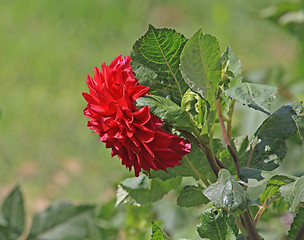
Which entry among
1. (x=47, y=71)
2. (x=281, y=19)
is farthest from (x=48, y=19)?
(x=281, y=19)

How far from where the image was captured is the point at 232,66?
0.79 meters

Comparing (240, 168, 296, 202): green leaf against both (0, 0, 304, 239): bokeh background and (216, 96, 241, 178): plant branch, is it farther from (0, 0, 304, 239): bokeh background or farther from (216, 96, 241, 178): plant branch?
(0, 0, 304, 239): bokeh background

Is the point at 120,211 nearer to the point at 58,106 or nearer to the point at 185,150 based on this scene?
the point at 185,150

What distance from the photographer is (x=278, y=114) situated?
81cm

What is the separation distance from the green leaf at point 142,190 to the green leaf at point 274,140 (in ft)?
0.61

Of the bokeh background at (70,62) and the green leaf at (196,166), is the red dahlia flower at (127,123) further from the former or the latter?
the bokeh background at (70,62)

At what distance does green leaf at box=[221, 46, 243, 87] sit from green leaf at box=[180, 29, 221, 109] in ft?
0.14

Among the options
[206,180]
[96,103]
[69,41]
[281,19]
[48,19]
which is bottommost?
[206,180]

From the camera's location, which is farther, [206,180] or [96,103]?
[206,180]

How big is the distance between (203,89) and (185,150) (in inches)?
3.3

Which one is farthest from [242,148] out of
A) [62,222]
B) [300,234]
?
[62,222]

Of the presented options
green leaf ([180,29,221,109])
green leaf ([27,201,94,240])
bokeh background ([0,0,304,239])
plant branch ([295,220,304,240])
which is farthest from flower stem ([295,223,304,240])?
bokeh background ([0,0,304,239])

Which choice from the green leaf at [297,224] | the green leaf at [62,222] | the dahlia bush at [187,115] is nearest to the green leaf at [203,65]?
the dahlia bush at [187,115]

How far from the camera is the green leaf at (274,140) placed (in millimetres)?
805
